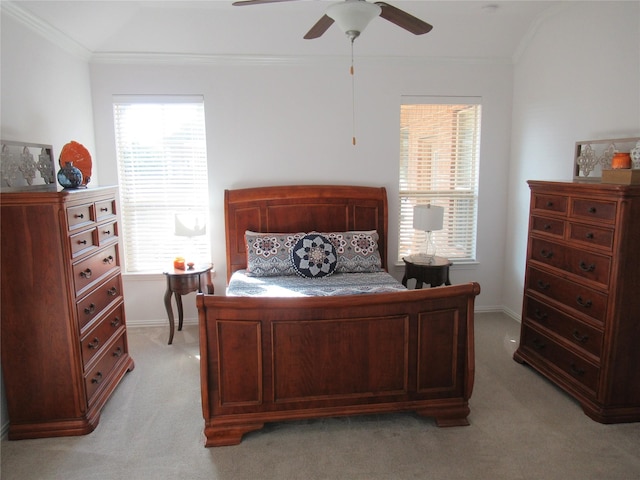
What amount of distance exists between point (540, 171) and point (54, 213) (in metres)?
3.92

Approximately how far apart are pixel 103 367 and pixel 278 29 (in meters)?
3.11

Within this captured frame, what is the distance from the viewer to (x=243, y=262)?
14.1ft

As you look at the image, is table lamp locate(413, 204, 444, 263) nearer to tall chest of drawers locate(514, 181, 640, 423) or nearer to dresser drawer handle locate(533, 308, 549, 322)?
tall chest of drawers locate(514, 181, 640, 423)

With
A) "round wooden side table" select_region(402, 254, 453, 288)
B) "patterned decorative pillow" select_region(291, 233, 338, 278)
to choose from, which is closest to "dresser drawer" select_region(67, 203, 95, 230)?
"patterned decorative pillow" select_region(291, 233, 338, 278)

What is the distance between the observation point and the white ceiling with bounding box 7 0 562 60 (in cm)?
369

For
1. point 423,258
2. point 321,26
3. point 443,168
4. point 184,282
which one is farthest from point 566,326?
point 184,282

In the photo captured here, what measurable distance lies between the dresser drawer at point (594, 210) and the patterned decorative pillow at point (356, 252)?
1.66m

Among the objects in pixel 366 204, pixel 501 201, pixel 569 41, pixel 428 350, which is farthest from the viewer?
pixel 501 201

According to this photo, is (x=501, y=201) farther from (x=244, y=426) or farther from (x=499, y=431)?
(x=244, y=426)

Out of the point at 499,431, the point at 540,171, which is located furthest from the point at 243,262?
the point at 540,171

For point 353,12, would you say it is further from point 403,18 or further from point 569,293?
point 569,293

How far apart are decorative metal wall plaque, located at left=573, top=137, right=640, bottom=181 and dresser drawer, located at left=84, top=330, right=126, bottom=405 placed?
147 inches

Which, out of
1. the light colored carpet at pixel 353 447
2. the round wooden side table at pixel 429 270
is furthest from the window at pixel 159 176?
the round wooden side table at pixel 429 270

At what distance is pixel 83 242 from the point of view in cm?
279
